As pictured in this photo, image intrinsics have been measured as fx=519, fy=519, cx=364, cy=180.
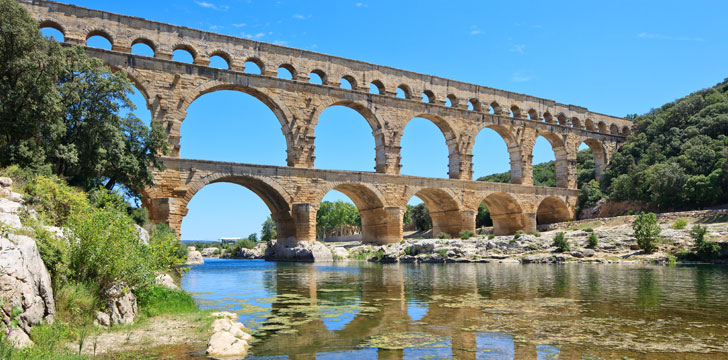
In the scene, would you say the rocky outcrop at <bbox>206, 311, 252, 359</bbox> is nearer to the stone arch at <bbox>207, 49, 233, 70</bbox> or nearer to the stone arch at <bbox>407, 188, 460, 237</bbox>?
the stone arch at <bbox>207, 49, 233, 70</bbox>

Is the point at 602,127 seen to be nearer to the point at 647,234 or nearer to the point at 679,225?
the point at 679,225

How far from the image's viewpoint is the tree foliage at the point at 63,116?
44.1ft

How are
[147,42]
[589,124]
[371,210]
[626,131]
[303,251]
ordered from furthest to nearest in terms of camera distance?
[626,131]
[589,124]
[371,210]
[303,251]
[147,42]

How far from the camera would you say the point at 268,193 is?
89.5ft

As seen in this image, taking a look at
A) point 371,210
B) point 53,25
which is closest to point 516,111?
point 371,210

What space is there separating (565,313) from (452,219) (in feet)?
80.4

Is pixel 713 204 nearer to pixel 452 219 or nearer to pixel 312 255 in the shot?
pixel 452 219

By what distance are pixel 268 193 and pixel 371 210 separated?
651 centimetres

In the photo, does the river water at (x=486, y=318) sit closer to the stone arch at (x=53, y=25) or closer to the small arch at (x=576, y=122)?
the stone arch at (x=53, y=25)

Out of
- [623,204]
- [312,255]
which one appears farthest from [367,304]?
[623,204]

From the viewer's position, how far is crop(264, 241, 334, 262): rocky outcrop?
25.9 m

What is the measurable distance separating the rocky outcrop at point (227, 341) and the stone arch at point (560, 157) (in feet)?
116

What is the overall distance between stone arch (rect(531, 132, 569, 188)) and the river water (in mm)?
26125

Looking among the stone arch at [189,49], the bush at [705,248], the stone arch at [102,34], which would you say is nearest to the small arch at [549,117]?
the bush at [705,248]
